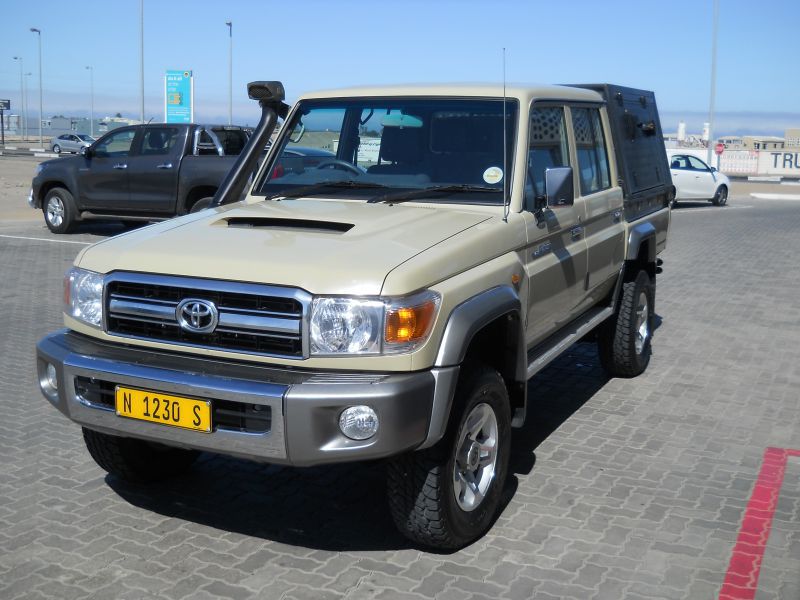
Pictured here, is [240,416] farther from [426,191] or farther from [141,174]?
[141,174]

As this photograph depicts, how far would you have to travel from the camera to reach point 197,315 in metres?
3.87

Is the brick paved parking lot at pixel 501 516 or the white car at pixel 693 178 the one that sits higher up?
the white car at pixel 693 178

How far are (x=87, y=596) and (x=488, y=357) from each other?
6.70 feet

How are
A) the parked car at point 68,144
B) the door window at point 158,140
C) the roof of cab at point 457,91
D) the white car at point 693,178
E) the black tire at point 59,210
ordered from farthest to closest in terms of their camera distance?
the parked car at point 68,144 < the white car at point 693,178 < the black tire at point 59,210 < the door window at point 158,140 < the roof of cab at point 457,91

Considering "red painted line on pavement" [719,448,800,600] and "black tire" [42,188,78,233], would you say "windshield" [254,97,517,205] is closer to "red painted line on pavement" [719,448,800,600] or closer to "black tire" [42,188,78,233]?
"red painted line on pavement" [719,448,800,600]

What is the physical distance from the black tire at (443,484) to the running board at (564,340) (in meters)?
0.71

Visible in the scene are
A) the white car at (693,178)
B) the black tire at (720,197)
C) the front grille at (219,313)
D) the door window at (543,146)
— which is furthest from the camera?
the black tire at (720,197)

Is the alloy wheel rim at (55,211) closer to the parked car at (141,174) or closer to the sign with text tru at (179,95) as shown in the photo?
the parked car at (141,174)

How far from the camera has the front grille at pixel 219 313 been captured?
12.2ft

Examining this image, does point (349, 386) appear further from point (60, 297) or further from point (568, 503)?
point (60, 297)

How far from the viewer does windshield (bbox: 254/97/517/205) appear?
Answer: 4.98m

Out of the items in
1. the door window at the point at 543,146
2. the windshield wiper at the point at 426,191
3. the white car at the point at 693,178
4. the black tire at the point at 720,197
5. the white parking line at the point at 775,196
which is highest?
the door window at the point at 543,146

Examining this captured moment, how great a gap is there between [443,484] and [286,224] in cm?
145

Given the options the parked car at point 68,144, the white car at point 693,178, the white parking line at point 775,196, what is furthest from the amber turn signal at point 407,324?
the parked car at point 68,144
